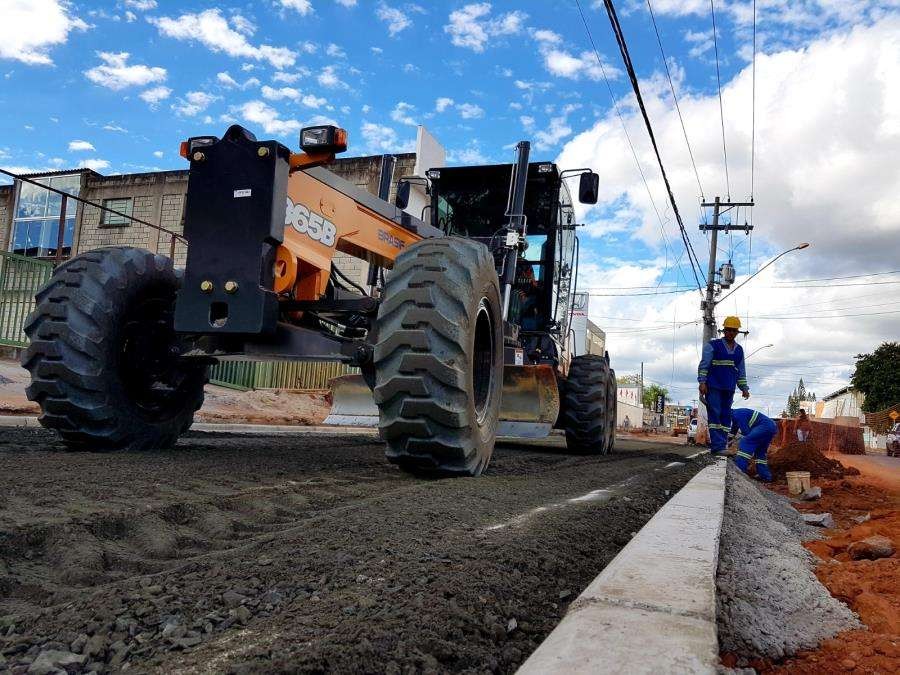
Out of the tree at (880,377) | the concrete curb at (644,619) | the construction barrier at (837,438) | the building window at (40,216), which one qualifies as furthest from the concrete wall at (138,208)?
the tree at (880,377)

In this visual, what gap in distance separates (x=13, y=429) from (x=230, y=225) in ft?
11.0

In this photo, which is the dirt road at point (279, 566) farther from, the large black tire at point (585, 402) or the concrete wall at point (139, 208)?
the concrete wall at point (139, 208)

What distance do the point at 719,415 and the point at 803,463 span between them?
160 centimetres

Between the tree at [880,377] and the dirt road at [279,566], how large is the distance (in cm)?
5638

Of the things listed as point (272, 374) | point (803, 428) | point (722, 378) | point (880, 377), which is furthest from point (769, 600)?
point (880, 377)

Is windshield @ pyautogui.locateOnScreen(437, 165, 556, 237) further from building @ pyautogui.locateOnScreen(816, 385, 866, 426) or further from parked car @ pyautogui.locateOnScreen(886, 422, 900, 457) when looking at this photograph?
building @ pyautogui.locateOnScreen(816, 385, 866, 426)

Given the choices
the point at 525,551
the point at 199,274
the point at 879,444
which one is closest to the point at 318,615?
the point at 525,551

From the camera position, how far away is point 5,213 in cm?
2941

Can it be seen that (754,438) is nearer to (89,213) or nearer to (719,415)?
(719,415)

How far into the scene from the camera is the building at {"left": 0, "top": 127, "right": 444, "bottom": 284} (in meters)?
26.2

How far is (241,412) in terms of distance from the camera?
12984 mm

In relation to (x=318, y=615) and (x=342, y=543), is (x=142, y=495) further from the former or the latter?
(x=318, y=615)

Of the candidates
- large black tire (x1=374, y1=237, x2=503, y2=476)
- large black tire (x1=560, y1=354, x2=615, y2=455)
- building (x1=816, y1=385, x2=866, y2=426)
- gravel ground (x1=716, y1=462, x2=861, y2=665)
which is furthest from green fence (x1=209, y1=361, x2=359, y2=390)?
building (x1=816, y1=385, x2=866, y2=426)

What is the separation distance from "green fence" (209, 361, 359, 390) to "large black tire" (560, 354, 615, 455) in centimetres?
857
